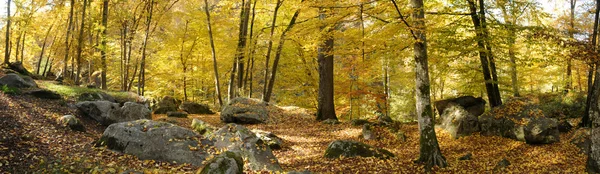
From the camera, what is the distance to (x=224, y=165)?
4.73 meters

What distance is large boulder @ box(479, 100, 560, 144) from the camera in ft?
30.2

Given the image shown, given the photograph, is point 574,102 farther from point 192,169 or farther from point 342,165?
point 192,169

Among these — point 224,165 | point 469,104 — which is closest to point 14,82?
point 224,165

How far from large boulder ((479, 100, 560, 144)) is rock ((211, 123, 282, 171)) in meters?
7.25

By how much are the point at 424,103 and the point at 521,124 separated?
462 centimetres

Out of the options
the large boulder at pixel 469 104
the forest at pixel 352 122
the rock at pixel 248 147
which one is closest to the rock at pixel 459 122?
the forest at pixel 352 122

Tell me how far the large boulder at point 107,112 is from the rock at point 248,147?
13.1 ft

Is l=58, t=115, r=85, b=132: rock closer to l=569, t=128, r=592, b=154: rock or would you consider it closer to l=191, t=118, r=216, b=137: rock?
l=191, t=118, r=216, b=137: rock

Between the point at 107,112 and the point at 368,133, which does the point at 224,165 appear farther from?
the point at 107,112

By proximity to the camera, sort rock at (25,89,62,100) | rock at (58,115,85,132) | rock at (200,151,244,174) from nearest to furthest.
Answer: rock at (200,151,244,174) < rock at (58,115,85,132) < rock at (25,89,62,100)

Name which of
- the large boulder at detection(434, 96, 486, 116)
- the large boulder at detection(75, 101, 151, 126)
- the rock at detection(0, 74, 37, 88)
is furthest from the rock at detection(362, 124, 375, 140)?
the rock at detection(0, 74, 37, 88)

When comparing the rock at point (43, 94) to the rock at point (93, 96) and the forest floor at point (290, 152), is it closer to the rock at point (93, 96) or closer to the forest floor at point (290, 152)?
the forest floor at point (290, 152)

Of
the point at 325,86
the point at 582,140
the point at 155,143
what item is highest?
the point at 325,86

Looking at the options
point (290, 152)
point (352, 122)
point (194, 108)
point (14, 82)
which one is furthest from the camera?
point (194, 108)
